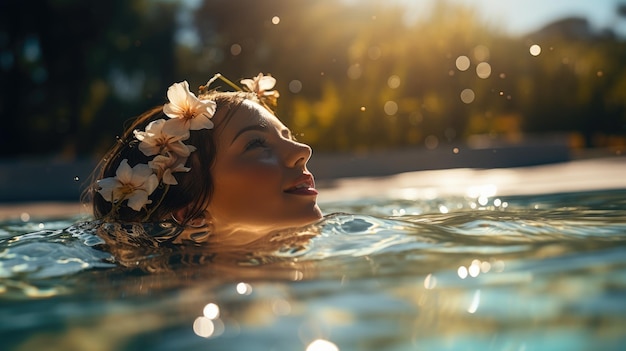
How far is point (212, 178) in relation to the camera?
3400mm

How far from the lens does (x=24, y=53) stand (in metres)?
17.8

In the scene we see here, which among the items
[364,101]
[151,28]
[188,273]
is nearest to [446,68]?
[364,101]

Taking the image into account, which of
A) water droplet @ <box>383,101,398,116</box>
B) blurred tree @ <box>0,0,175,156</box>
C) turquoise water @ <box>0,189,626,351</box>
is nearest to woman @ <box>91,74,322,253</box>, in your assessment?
turquoise water @ <box>0,189,626,351</box>

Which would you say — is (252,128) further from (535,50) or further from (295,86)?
(535,50)

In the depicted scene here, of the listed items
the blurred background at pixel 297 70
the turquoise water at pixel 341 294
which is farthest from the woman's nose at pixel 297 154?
the blurred background at pixel 297 70

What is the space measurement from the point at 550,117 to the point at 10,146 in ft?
47.5

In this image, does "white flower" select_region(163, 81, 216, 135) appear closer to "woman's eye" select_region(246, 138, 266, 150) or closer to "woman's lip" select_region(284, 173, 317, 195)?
"woman's eye" select_region(246, 138, 266, 150)

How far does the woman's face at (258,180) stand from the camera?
3215 mm

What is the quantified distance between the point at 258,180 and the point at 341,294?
1.41 metres

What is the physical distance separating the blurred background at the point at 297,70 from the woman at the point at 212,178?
12520mm

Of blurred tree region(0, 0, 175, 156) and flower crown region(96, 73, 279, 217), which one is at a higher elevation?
blurred tree region(0, 0, 175, 156)

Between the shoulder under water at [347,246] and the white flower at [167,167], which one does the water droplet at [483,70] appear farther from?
the white flower at [167,167]

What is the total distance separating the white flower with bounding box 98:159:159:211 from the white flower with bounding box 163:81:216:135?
21 cm

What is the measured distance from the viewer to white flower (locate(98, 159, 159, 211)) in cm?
323
